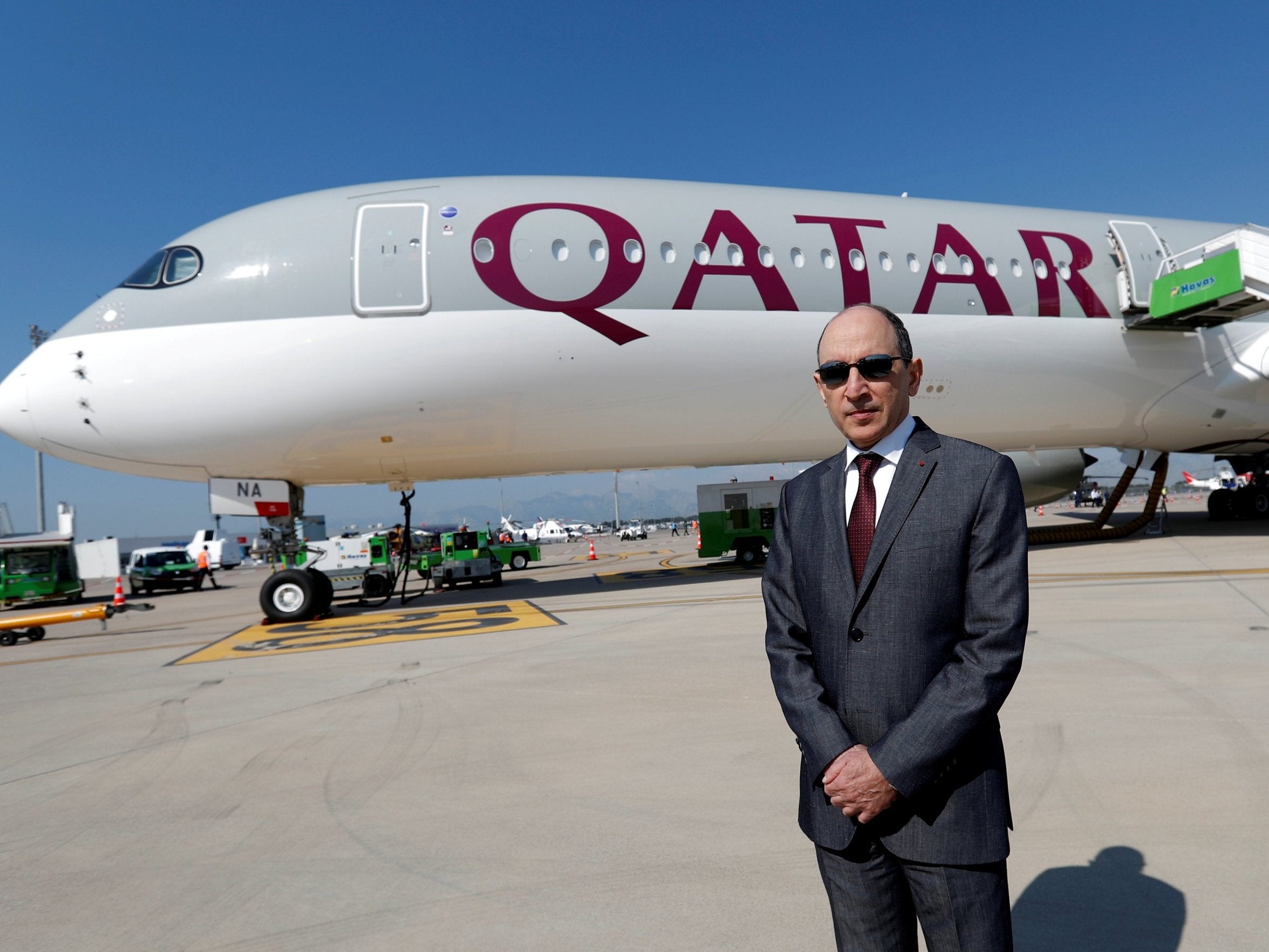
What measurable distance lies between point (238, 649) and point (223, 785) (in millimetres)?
5951

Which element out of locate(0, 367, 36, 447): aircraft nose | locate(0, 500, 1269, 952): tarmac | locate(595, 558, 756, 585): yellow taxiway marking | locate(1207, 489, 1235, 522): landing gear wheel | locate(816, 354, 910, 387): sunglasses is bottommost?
locate(595, 558, 756, 585): yellow taxiway marking

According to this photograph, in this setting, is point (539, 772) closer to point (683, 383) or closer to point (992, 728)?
point (992, 728)

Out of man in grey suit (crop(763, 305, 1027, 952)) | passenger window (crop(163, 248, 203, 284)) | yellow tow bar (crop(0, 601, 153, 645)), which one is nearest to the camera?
man in grey suit (crop(763, 305, 1027, 952))

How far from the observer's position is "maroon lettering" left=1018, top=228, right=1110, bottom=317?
14.1 meters

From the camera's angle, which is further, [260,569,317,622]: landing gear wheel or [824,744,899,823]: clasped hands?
[260,569,317,622]: landing gear wheel

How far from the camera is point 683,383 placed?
12.2 metres

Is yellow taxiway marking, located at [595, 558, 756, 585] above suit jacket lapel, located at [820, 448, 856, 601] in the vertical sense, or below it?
below

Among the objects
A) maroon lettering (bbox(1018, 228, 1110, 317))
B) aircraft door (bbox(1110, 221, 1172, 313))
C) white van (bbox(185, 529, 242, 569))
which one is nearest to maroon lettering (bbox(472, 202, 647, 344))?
maroon lettering (bbox(1018, 228, 1110, 317))

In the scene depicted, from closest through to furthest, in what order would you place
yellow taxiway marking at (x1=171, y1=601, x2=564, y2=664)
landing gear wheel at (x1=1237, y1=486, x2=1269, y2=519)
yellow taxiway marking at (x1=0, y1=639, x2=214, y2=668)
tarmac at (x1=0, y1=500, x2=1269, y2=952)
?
tarmac at (x1=0, y1=500, x2=1269, y2=952) → yellow taxiway marking at (x1=171, y1=601, x2=564, y2=664) → yellow taxiway marking at (x1=0, y1=639, x2=214, y2=668) → landing gear wheel at (x1=1237, y1=486, x2=1269, y2=519)

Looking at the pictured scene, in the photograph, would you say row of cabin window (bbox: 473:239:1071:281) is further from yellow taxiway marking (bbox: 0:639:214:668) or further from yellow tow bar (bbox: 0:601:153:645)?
yellow tow bar (bbox: 0:601:153:645)

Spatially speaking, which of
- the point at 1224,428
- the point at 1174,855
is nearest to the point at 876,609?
the point at 1174,855

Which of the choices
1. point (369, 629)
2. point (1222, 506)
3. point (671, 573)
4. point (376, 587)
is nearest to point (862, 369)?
point (369, 629)

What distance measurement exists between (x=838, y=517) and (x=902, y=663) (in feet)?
1.29

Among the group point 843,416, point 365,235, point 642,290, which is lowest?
point 843,416
